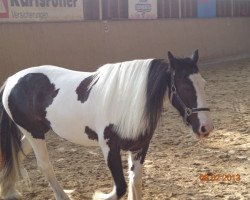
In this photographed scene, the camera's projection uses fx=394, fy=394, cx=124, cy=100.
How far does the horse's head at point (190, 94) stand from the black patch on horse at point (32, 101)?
3.77 feet

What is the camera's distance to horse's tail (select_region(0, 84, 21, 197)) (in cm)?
398

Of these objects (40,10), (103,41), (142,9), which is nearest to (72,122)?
(40,10)

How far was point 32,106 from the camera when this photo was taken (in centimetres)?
372

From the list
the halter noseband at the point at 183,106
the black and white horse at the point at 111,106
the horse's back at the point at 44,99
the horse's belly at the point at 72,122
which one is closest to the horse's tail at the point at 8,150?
the black and white horse at the point at 111,106

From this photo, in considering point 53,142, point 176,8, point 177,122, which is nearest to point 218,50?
point 176,8

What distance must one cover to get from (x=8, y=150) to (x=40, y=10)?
294 inches

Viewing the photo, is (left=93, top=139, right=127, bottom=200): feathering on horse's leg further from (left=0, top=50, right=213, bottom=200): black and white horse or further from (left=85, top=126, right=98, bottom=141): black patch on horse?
(left=85, top=126, right=98, bottom=141): black patch on horse

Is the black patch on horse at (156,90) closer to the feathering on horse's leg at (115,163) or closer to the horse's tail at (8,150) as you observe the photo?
the feathering on horse's leg at (115,163)

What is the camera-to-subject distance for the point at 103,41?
12.8 metres

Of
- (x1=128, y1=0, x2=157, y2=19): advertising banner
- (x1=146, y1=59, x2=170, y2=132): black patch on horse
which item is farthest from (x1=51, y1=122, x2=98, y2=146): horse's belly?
(x1=128, y1=0, x2=157, y2=19): advertising banner

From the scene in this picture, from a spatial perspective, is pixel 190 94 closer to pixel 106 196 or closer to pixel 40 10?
pixel 106 196

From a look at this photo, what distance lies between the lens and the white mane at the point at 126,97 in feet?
10.0

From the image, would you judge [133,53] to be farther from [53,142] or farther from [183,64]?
[183,64]

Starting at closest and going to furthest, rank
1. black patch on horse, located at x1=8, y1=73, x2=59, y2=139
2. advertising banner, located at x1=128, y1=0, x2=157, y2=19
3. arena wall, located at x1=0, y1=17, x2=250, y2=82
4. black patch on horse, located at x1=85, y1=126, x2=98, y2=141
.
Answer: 1. black patch on horse, located at x1=85, y1=126, x2=98, y2=141
2. black patch on horse, located at x1=8, y1=73, x2=59, y2=139
3. arena wall, located at x1=0, y1=17, x2=250, y2=82
4. advertising banner, located at x1=128, y1=0, x2=157, y2=19
